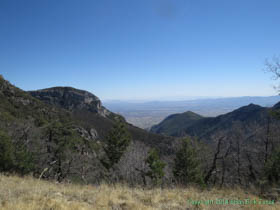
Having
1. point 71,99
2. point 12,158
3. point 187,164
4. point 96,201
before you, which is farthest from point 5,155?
point 71,99

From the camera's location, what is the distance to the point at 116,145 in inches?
1025

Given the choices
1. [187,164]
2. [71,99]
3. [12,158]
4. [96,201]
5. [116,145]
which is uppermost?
[71,99]

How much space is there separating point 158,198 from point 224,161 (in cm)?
1674

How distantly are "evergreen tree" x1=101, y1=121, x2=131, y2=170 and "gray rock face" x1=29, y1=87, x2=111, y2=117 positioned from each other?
105 metres

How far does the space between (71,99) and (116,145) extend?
123530mm

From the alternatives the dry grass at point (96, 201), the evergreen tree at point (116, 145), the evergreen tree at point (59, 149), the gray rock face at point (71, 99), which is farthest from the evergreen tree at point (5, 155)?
the gray rock face at point (71, 99)

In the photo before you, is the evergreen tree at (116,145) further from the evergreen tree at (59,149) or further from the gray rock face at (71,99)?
the gray rock face at (71,99)

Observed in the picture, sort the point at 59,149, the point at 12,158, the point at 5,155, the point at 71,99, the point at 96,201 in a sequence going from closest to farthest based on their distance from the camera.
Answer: the point at 96,201 → the point at 5,155 → the point at 12,158 → the point at 59,149 → the point at 71,99

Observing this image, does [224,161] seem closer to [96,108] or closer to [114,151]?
[114,151]

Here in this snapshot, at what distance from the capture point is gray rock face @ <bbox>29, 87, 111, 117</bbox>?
129750mm

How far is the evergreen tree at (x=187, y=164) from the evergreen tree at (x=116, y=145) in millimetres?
9722

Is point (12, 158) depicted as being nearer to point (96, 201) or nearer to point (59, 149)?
point (59, 149)

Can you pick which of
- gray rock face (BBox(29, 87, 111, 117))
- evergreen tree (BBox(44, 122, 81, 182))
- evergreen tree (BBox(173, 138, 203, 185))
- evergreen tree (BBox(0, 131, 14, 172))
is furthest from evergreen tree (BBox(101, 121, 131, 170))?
gray rock face (BBox(29, 87, 111, 117))

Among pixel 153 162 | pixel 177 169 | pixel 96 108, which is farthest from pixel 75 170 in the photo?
pixel 96 108
